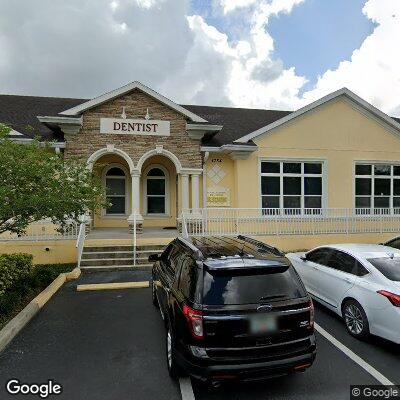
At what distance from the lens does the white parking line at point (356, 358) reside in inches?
154

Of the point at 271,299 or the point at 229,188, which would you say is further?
the point at 229,188

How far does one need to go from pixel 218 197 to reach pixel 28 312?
29.5 ft

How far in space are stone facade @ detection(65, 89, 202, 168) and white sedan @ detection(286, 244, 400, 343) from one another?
7.44m

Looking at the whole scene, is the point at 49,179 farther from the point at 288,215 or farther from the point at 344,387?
the point at 288,215

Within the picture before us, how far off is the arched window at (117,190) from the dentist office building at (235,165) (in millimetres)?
46

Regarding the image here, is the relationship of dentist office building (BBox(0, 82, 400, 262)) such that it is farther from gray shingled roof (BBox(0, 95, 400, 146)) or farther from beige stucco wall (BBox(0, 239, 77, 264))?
beige stucco wall (BBox(0, 239, 77, 264))

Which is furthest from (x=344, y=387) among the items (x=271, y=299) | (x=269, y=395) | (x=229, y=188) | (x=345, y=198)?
(x=345, y=198)

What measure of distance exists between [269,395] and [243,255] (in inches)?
61.6

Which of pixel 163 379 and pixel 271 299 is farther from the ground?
pixel 271 299

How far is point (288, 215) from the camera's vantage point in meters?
13.0

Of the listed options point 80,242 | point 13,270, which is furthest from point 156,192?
point 13,270

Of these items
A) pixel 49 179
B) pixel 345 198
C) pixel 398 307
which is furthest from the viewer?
pixel 345 198

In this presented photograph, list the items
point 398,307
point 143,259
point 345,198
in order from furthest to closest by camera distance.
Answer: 1. point 345,198
2. point 143,259
3. point 398,307

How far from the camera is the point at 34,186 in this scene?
618 cm
